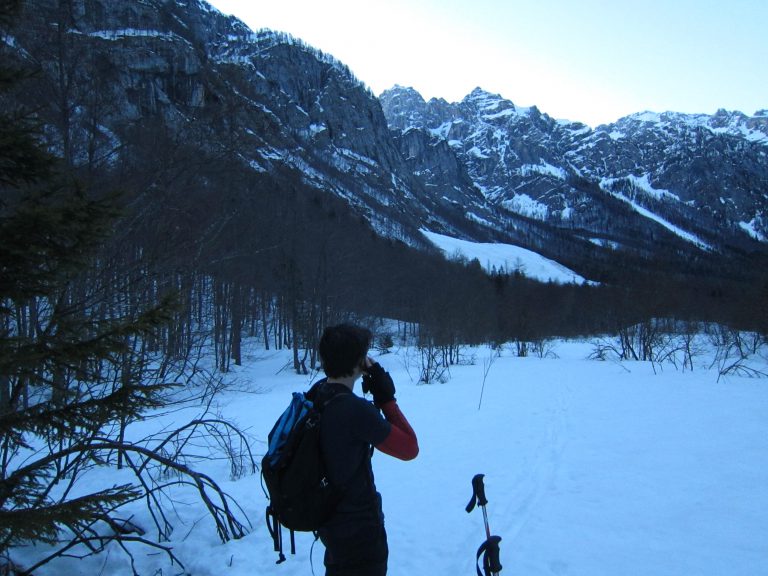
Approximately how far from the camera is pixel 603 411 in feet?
28.4

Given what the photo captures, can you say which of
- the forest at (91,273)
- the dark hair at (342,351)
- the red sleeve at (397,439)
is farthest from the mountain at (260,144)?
the red sleeve at (397,439)

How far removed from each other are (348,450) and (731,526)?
3862mm

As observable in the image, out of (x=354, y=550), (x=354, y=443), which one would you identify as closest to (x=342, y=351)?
(x=354, y=443)

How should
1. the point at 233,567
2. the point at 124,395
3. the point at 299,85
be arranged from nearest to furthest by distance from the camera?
1. the point at 124,395
2. the point at 233,567
3. the point at 299,85

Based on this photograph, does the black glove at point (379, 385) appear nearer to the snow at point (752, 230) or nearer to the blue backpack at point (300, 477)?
the blue backpack at point (300, 477)

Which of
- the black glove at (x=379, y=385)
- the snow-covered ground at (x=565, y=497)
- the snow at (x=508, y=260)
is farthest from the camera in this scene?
the snow at (x=508, y=260)

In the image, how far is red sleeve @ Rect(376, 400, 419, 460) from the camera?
6.84 ft

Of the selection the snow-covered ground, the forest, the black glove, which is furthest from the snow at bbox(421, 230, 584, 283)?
the black glove

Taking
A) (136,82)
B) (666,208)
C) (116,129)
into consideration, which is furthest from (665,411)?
(666,208)

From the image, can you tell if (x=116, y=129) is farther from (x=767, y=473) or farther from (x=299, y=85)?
(x=299, y=85)

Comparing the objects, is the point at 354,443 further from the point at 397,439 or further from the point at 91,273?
the point at 91,273

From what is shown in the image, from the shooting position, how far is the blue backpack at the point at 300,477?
1.97m

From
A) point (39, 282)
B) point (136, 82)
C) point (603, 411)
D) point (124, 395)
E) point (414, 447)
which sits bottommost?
point (603, 411)

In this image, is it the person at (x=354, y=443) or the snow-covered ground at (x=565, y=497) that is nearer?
the person at (x=354, y=443)
